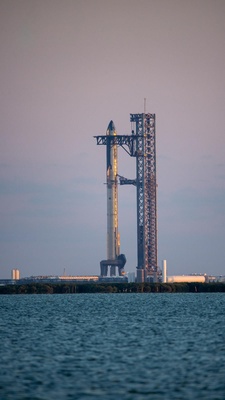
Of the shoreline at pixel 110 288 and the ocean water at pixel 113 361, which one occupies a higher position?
the shoreline at pixel 110 288

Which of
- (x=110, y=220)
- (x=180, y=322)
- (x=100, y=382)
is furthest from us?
(x=110, y=220)

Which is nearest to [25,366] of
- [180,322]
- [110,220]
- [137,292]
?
[180,322]

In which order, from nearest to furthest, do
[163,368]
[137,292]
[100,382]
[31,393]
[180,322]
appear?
[31,393] < [100,382] < [163,368] < [180,322] < [137,292]

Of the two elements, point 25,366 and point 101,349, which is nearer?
point 25,366

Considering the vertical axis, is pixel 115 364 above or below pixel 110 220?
below

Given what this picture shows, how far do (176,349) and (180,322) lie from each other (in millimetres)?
23451

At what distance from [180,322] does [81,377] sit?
34.2 m

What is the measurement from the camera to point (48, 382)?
1577 inches

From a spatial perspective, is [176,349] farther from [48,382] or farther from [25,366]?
[48,382]

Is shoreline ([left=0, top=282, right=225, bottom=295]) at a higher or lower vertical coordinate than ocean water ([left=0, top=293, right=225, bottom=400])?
higher

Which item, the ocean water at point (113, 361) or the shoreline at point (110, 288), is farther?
the shoreline at point (110, 288)

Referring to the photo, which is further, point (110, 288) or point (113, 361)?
point (110, 288)

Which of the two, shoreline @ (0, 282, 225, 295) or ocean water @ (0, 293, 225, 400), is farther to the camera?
shoreline @ (0, 282, 225, 295)

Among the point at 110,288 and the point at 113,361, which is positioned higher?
the point at 110,288
